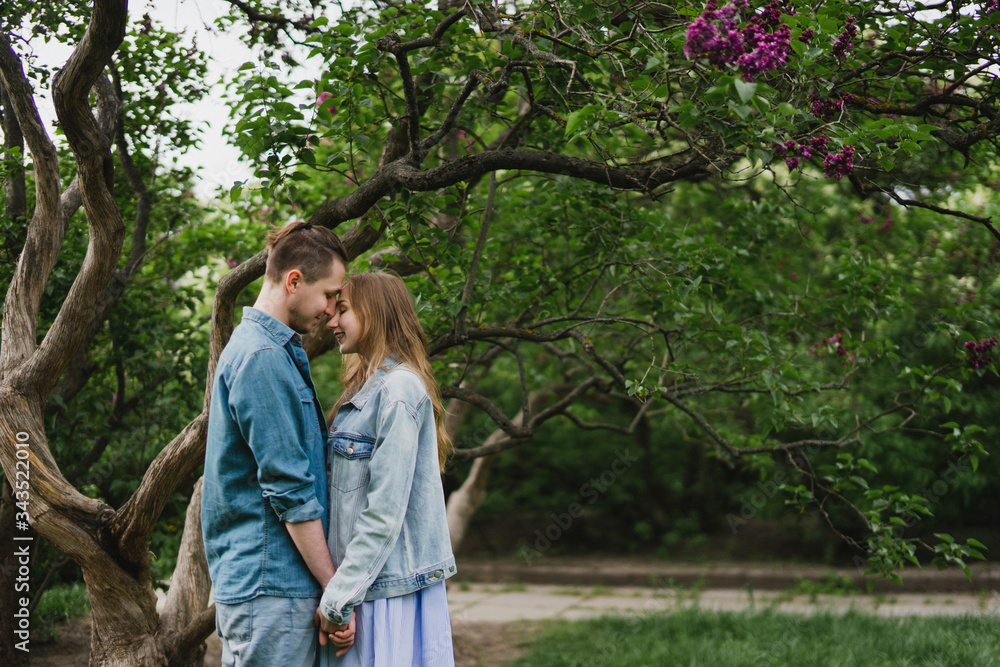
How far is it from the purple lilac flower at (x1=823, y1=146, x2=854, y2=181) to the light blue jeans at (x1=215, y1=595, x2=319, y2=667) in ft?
6.67

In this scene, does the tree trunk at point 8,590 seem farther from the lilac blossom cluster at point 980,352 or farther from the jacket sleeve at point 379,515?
the lilac blossom cluster at point 980,352

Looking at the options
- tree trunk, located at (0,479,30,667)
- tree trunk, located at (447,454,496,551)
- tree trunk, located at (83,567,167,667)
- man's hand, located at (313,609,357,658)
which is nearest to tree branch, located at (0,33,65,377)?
tree trunk, located at (0,479,30,667)

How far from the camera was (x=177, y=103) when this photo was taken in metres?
3.91

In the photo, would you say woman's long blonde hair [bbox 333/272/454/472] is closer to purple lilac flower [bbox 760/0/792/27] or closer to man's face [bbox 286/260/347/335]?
man's face [bbox 286/260/347/335]

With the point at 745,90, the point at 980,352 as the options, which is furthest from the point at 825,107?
the point at 980,352

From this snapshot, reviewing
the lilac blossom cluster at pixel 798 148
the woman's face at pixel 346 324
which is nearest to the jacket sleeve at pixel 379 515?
the woman's face at pixel 346 324

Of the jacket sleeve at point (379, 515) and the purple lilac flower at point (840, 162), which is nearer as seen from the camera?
the jacket sleeve at point (379, 515)

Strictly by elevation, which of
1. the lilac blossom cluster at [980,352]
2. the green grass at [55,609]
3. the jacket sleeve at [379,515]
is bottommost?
the green grass at [55,609]

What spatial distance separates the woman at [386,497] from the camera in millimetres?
1942

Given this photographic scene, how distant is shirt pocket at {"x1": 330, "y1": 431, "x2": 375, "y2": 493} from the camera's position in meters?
2.08

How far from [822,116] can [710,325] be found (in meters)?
1.88

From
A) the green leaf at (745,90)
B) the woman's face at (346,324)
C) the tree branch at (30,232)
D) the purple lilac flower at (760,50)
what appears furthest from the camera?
the tree branch at (30,232)

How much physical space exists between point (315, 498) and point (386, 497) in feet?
0.62

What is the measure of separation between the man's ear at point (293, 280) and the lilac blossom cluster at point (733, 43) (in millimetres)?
1243
